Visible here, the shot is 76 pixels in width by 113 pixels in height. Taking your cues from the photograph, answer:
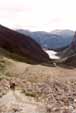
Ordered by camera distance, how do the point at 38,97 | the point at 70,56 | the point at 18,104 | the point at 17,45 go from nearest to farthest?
the point at 18,104, the point at 38,97, the point at 17,45, the point at 70,56

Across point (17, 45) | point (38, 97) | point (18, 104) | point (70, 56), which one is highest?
point (17, 45)

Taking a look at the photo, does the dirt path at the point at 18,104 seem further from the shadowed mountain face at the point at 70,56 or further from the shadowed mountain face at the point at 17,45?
the shadowed mountain face at the point at 17,45

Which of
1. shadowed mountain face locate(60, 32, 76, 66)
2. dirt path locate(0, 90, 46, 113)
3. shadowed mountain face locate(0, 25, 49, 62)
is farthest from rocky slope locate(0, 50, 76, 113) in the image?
shadowed mountain face locate(0, 25, 49, 62)

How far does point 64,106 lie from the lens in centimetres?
1614

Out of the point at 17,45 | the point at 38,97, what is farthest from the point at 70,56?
the point at 38,97

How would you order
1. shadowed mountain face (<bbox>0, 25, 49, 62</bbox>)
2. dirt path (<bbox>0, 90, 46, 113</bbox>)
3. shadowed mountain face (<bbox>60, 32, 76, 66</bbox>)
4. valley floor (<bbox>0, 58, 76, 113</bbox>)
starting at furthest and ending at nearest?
shadowed mountain face (<bbox>0, 25, 49, 62</bbox>) → shadowed mountain face (<bbox>60, 32, 76, 66</bbox>) → valley floor (<bbox>0, 58, 76, 113</bbox>) → dirt path (<bbox>0, 90, 46, 113</bbox>)

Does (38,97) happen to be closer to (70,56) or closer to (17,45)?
(17,45)

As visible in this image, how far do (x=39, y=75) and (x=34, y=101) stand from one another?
921 cm

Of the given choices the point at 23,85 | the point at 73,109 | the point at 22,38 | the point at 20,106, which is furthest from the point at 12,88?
the point at 22,38

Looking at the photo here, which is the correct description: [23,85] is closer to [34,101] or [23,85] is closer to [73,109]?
[34,101]

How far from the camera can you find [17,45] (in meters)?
60.6

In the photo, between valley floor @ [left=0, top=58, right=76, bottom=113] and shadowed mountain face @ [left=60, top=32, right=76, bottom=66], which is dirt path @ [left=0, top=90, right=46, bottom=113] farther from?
shadowed mountain face @ [left=60, top=32, right=76, bottom=66]

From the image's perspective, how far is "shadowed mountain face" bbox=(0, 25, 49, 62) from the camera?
178 feet

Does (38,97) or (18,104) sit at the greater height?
(38,97)
